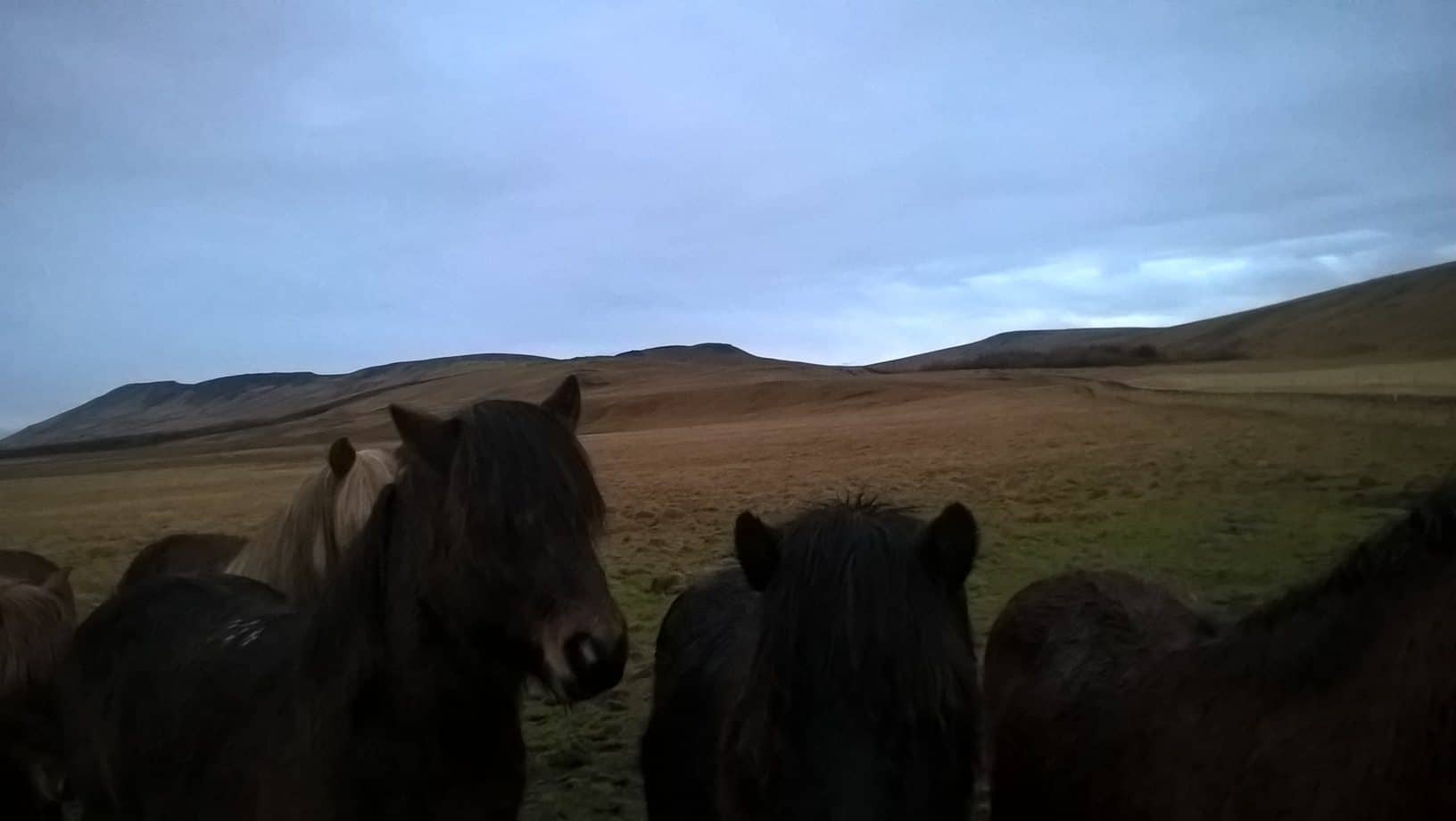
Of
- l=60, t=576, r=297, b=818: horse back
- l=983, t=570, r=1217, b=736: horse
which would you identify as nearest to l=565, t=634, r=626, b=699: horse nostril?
l=60, t=576, r=297, b=818: horse back

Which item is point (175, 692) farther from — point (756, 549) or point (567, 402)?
point (756, 549)

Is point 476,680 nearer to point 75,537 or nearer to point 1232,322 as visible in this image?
point 75,537

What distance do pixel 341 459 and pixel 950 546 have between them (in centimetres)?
296

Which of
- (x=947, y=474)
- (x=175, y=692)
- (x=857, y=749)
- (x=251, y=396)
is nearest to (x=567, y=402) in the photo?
(x=857, y=749)

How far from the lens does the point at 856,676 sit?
79.8 inches

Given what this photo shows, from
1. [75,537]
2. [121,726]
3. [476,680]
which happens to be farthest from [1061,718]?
[75,537]

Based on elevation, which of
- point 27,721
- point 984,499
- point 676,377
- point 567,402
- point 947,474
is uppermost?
point 676,377

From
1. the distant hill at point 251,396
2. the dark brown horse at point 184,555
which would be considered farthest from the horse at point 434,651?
the distant hill at point 251,396

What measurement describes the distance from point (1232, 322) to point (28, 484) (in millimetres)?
117675

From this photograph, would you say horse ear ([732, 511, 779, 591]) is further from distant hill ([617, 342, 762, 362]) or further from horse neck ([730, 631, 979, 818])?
distant hill ([617, 342, 762, 362])

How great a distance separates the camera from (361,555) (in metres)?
2.70

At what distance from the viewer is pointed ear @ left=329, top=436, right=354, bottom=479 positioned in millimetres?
4055

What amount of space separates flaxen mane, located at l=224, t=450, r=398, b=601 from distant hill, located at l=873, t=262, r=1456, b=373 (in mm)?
53068

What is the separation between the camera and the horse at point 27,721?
3816mm
